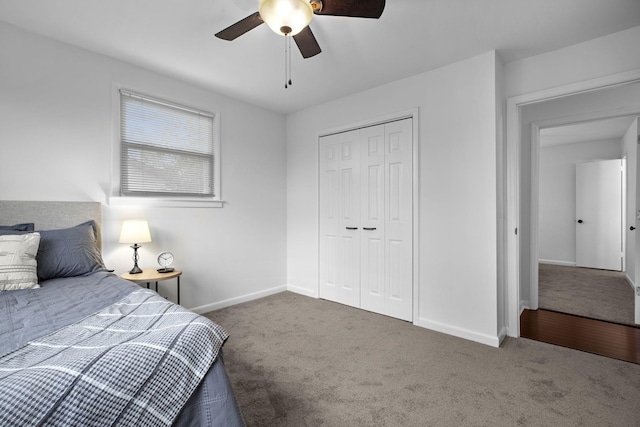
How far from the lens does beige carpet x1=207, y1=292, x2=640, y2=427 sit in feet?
5.76

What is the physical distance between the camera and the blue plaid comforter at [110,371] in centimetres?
79

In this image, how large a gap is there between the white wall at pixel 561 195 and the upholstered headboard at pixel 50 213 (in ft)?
23.1

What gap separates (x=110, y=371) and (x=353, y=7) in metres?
1.95

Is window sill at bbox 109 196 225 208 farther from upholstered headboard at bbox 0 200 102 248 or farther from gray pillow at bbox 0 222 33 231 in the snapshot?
gray pillow at bbox 0 222 33 231

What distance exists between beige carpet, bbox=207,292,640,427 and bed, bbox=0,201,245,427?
81 centimetres

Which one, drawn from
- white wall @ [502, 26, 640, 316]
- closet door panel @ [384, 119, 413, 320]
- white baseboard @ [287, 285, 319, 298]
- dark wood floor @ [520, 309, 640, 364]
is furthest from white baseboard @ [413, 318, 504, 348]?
white baseboard @ [287, 285, 319, 298]

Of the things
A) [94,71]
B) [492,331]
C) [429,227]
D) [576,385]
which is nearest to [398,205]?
[429,227]

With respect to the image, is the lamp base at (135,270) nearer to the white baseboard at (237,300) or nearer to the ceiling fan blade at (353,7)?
the white baseboard at (237,300)

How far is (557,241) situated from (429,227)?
4971 mm

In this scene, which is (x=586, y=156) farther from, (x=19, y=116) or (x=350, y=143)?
(x=19, y=116)

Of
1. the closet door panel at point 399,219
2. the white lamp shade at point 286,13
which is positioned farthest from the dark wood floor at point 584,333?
the white lamp shade at point 286,13

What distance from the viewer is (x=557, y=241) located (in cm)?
634

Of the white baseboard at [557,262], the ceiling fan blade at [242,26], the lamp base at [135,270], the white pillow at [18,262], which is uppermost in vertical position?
the ceiling fan blade at [242,26]

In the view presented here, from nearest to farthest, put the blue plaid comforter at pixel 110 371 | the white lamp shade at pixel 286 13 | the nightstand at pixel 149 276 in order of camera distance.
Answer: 1. the blue plaid comforter at pixel 110 371
2. the white lamp shade at pixel 286 13
3. the nightstand at pixel 149 276
